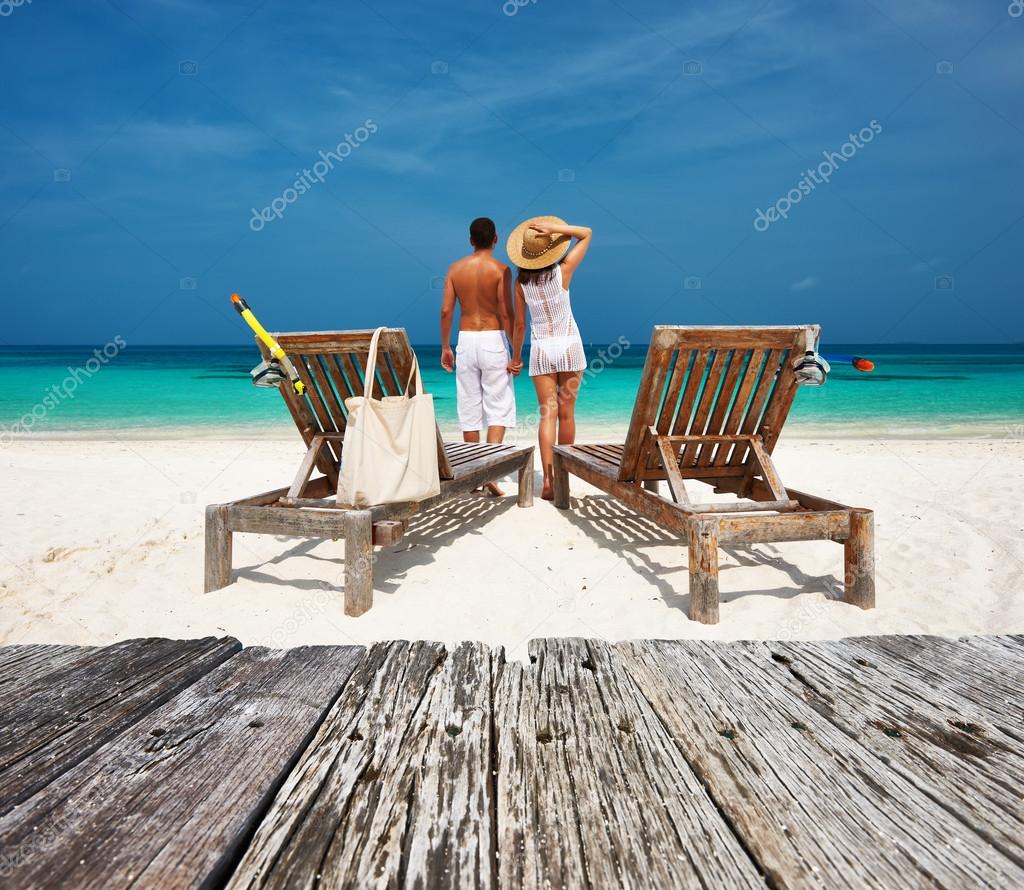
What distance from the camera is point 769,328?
4.12 metres

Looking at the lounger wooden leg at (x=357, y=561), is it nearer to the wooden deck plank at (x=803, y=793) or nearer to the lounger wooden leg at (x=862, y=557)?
the wooden deck plank at (x=803, y=793)

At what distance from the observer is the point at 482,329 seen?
6.46 meters

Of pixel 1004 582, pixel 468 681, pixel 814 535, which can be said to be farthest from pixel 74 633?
pixel 1004 582

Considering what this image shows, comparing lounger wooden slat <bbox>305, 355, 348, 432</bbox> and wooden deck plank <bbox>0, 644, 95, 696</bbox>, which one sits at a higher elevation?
lounger wooden slat <bbox>305, 355, 348, 432</bbox>

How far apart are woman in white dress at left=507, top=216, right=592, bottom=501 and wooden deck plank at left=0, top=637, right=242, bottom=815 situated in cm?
423

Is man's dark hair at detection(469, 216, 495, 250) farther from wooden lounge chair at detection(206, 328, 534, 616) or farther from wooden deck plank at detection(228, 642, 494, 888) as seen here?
wooden deck plank at detection(228, 642, 494, 888)

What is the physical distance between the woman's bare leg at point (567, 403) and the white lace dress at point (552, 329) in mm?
103

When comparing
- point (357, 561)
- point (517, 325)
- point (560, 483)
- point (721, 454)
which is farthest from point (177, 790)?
point (517, 325)

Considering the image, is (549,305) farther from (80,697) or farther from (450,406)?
(450,406)

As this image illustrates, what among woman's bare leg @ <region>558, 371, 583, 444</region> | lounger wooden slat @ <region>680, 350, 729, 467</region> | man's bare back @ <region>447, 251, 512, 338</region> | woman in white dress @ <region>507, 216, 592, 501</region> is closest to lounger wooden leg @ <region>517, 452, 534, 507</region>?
woman in white dress @ <region>507, 216, 592, 501</region>

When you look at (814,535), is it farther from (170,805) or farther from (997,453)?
(997,453)

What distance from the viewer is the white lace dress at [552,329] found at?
20.0ft

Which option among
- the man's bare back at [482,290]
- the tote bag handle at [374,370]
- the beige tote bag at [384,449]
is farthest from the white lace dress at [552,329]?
the beige tote bag at [384,449]

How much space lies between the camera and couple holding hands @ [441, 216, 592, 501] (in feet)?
19.8
